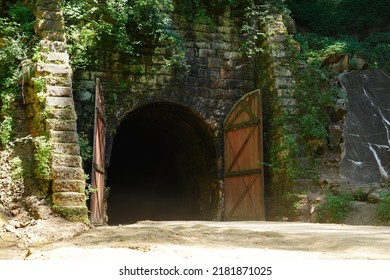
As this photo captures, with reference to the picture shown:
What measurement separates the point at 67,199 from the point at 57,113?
1.43m

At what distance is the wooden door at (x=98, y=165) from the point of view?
789 centimetres

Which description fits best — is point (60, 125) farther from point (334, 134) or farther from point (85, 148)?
point (334, 134)

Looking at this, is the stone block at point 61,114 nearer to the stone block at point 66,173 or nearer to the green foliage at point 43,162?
the green foliage at point 43,162

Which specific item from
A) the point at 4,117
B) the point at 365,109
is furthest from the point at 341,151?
the point at 4,117

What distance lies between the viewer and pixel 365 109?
471 inches

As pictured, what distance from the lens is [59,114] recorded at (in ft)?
24.1

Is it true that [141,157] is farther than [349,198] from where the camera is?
Yes

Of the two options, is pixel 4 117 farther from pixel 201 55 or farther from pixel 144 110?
pixel 201 55

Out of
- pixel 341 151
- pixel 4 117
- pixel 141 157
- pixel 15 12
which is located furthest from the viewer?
pixel 141 157

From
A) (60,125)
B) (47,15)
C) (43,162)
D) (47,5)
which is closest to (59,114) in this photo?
(60,125)

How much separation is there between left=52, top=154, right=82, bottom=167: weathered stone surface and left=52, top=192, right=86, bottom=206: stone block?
46 cm

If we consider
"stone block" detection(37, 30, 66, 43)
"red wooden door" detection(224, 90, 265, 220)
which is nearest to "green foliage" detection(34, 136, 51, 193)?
"stone block" detection(37, 30, 66, 43)

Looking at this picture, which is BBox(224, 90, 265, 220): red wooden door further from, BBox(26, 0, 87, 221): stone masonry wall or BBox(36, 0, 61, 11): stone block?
BBox(36, 0, 61, 11): stone block

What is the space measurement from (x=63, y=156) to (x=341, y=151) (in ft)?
20.3
